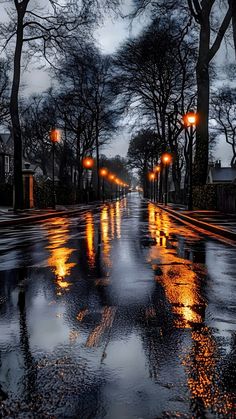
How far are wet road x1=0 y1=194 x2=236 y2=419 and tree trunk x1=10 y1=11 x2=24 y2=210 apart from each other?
1908 centimetres

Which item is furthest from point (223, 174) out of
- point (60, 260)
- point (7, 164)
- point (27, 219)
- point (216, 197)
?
point (60, 260)

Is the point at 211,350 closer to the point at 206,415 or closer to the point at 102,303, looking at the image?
the point at 206,415

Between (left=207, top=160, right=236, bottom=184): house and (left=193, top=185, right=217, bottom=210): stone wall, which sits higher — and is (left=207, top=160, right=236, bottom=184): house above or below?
above

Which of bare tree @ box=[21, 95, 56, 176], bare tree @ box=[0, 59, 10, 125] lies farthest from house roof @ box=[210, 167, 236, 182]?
bare tree @ box=[0, 59, 10, 125]

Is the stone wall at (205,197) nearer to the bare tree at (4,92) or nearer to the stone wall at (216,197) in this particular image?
the stone wall at (216,197)

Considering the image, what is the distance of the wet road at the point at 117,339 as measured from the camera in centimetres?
282

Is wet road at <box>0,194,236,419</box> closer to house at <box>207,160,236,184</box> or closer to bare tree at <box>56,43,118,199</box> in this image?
bare tree at <box>56,43,118,199</box>

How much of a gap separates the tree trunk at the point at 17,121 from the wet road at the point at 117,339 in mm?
19075

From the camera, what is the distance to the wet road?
282cm

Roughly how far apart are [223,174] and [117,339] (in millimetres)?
72135

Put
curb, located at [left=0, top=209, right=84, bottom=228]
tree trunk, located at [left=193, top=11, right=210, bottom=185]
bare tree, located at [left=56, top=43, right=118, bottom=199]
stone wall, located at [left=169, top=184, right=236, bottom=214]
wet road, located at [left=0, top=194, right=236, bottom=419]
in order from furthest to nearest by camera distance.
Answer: bare tree, located at [left=56, top=43, right=118, bottom=199] → tree trunk, located at [left=193, top=11, right=210, bottom=185] → stone wall, located at [left=169, top=184, right=236, bottom=214] → curb, located at [left=0, top=209, right=84, bottom=228] → wet road, located at [left=0, top=194, right=236, bottom=419]

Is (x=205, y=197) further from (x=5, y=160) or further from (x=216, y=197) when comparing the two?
(x=5, y=160)

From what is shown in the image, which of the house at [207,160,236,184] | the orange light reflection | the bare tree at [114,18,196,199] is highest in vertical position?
the bare tree at [114,18,196,199]

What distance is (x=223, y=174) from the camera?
2908 inches
